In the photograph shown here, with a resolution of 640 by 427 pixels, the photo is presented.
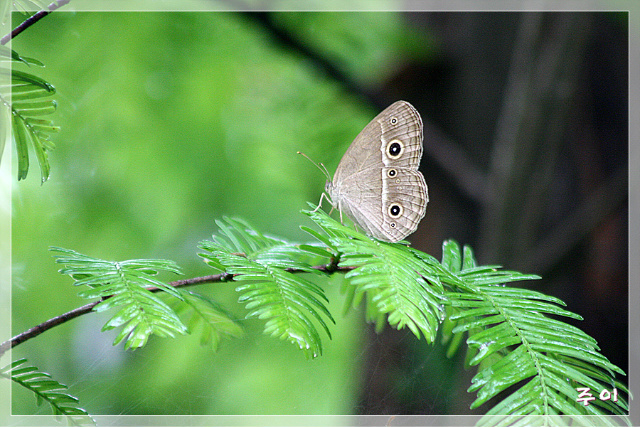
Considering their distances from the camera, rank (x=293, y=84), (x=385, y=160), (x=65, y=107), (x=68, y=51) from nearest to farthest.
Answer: (x=385, y=160)
(x=65, y=107)
(x=68, y=51)
(x=293, y=84)

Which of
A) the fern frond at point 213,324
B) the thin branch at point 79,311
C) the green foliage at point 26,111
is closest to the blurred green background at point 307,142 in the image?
the fern frond at point 213,324

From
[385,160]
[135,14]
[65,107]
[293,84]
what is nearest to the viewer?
[385,160]

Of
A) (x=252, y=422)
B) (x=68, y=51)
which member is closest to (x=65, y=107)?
(x=68, y=51)

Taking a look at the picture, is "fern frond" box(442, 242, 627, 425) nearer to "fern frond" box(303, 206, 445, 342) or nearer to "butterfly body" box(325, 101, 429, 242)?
"fern frond" box(303, 206, 445, 342)

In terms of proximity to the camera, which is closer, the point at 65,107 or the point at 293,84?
the point at 65,107

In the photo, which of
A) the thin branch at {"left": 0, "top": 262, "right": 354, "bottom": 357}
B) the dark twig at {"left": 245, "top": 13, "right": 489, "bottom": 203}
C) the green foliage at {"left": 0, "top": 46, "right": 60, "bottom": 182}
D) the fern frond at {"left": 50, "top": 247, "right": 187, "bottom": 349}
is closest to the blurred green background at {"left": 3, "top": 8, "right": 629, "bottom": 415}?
the dark twig at {"left": 245, "top": 13, "right": 489, "bottom": 203}

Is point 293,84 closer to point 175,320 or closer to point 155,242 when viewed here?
point 155,242
